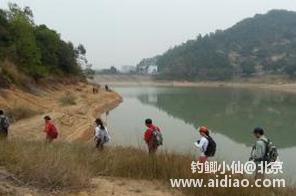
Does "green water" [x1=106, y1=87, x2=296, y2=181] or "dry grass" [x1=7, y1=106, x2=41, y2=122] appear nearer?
"green water" [x1=106, y1=87, x2=296, y2=181]

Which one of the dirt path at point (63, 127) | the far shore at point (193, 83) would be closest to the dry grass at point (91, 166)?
the dirt path at point (63, 127)

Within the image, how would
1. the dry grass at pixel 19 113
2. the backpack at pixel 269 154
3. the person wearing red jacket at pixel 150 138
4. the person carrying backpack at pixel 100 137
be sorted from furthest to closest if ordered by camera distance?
the dry grass at pixel 19 113, the person carrying backpack at pixel 100 137, the person wearing red jacket at pixel 150 138, the backpack at pixel 269 154

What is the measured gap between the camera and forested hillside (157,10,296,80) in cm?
12875

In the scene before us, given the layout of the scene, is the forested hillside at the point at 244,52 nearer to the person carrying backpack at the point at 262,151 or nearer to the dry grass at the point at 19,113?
the dry grass at the point at 19,113

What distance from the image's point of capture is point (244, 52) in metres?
155

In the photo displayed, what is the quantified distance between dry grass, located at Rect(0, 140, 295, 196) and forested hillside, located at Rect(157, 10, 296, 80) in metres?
106

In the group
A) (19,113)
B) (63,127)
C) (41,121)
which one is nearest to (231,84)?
(19,113)

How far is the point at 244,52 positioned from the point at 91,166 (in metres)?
149

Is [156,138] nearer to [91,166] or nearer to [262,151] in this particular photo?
[91,166]

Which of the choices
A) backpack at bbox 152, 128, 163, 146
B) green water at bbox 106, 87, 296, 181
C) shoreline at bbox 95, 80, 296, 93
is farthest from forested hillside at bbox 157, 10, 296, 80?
backpack at bbox 152, 128, 163, 146

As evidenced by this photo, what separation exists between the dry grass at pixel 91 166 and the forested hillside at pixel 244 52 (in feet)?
347

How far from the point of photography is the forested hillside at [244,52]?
12875 cm

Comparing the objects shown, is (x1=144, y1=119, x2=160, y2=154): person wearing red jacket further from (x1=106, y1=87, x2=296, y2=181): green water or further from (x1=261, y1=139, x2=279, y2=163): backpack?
(x1=106, y1=87, x2=296, y2=181): green water

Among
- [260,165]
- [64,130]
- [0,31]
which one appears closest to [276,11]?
[0,31]
